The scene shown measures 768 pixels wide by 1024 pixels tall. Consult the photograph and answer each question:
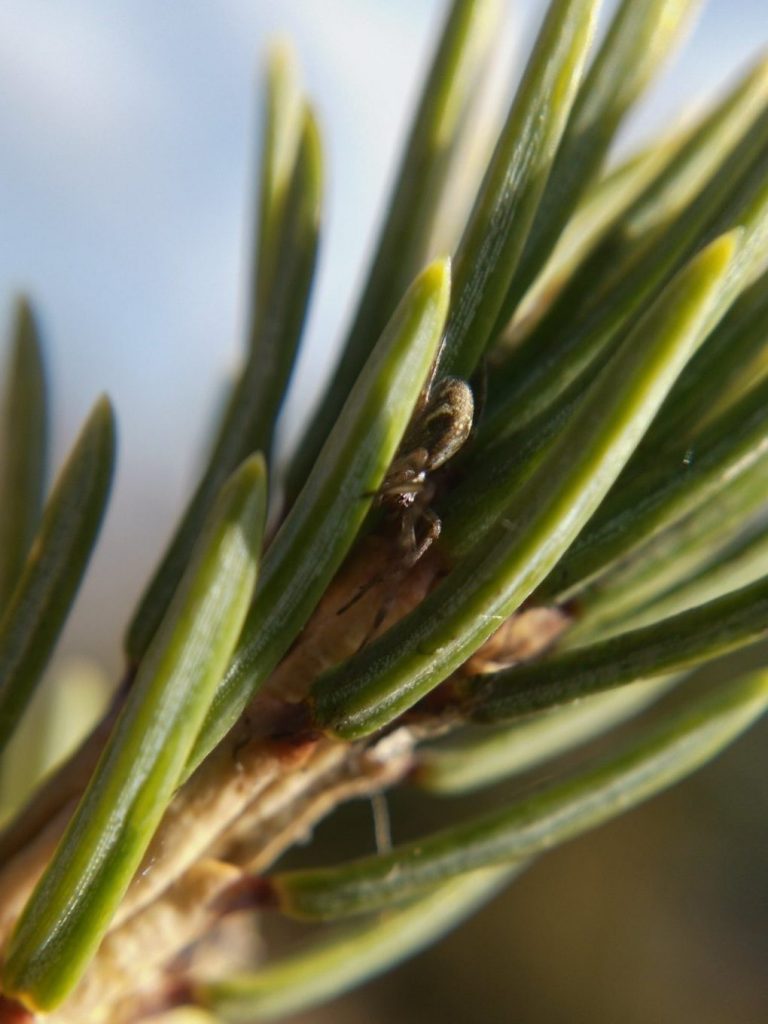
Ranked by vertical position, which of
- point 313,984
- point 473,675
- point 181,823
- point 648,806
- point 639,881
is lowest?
point 639,881

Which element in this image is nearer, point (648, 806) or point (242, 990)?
point (242, 990)

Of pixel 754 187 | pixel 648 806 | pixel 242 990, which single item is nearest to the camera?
pixel 754 187

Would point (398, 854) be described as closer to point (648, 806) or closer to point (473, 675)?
point (473, 675)

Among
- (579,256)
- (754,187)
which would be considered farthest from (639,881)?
(754,187)

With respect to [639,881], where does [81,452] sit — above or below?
above

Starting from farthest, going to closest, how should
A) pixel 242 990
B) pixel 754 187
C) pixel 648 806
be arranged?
pixel 648 806 < pixel 242 990 < pixel 754 187

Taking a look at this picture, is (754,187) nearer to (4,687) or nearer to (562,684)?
(562,684)
